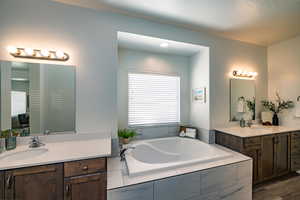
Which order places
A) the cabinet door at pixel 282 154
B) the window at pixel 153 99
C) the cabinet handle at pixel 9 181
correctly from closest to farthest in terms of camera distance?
the cabinet handle at pixel 9 181
the cabinet door at pixel 282 154
the window at pixel 153 99

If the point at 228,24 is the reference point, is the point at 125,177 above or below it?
below

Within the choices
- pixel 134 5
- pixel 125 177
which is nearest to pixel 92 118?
pixel 125 177

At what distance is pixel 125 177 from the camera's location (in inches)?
60.0

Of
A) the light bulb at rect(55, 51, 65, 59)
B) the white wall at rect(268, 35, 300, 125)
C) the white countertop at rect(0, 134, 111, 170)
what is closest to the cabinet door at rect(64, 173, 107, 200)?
the white countertop at rect(0, 134, 111, 170)

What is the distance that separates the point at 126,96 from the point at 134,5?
1.49 m

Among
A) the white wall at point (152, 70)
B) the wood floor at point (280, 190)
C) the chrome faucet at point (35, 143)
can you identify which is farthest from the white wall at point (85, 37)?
the wood floor at point (280, 190)

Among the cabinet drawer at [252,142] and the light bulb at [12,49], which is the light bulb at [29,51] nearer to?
the light bulb at [12,49]

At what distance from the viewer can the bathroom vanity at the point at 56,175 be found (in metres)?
1.15

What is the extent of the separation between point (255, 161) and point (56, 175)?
2.81 m

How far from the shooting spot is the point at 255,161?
2248 millimetres

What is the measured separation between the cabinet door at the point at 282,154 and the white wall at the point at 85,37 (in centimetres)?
258

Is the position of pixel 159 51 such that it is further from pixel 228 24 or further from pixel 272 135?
pixel 272 135

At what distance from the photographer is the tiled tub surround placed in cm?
141

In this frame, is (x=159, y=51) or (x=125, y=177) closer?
(x=125, y=177)
